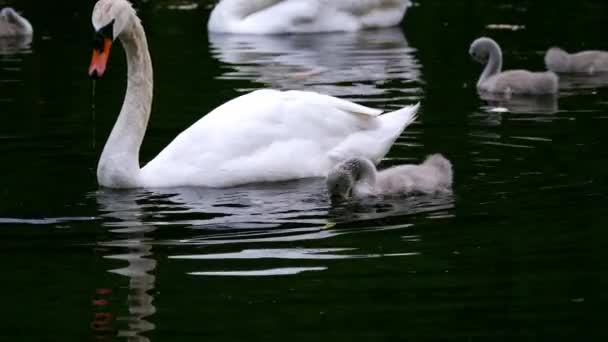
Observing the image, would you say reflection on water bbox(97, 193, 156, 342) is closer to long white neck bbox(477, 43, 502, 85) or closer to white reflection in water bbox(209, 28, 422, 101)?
white reflection in water bbox(209, 28, 422, 101)

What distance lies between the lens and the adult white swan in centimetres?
1045

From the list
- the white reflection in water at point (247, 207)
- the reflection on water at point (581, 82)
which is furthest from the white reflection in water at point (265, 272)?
the reflection on water at point (581, 82)

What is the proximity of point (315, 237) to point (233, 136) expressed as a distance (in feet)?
6.76

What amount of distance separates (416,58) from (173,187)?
8.67 m

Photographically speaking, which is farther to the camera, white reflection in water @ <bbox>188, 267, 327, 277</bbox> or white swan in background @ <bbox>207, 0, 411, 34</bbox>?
white swan in background @ <bbox>207, 0, 411, 34</bbox>

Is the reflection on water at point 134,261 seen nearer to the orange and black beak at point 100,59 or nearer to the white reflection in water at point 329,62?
the orange and black beak at point 100,59

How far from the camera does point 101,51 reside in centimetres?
1020

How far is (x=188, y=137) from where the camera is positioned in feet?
34.7

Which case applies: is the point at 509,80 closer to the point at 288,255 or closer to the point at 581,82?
the point at 581,82

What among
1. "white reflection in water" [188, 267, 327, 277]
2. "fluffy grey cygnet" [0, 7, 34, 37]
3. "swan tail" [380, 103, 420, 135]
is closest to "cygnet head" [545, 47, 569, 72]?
"swan tail" [380, 103, 420, 135]

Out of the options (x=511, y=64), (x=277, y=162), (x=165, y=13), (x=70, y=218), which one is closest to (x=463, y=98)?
(x=511, y=64)

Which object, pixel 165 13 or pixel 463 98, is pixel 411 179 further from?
pixel 165 13

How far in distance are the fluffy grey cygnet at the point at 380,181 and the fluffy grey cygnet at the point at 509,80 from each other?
5623 millimetres

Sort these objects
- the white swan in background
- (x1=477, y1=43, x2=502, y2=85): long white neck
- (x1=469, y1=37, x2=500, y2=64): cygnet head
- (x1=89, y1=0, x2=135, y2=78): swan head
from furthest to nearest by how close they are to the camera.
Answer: the white swan in background, (x1=469, y1=37, x2=500, y2=64): cygnet head, (x1=477, y1=43, x2=502, y2=85): long white neck, (x1=89, y1=0, x2=135, y2=78): swan head
